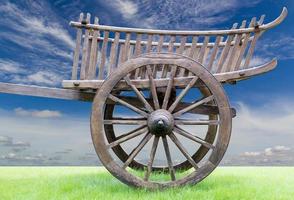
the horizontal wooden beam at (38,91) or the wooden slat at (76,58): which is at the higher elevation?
the wooden slat at (76,58)

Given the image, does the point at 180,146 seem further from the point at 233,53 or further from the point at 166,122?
the point at 233,53

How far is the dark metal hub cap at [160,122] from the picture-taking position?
501 centimetres

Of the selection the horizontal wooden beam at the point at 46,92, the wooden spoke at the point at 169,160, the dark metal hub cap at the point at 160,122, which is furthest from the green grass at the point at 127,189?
the horizontal wooden beam at the point at 46,92

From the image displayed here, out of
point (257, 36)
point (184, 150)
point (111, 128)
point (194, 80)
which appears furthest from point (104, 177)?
point (257, 36)

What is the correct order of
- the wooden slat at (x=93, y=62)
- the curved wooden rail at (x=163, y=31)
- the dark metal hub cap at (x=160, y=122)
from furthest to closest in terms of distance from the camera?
the wooden slat at (x=93, y=62)
the curved wooden rail at (x=163, y=31)
the dark metal hub cap at (x=160, y=122)

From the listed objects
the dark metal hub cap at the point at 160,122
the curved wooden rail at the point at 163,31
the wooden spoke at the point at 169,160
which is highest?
the curved wooden rail at the point at 163,31

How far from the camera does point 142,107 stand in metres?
6.00

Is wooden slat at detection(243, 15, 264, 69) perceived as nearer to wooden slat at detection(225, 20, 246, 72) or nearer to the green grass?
wooden slat at detection(225, 20, 246, 72)

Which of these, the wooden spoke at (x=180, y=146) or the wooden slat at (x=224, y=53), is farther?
the wooden slat at (x=224, y=53)

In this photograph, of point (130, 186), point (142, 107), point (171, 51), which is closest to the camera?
point (130, 186)

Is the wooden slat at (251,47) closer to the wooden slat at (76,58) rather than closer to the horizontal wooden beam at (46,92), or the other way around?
the horizontal wooden beam at (46,92)

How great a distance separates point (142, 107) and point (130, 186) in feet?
4.45

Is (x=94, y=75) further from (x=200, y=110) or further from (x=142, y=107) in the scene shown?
(x=200, y=110)

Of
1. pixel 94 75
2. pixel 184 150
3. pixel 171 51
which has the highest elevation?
pixel 171 51
